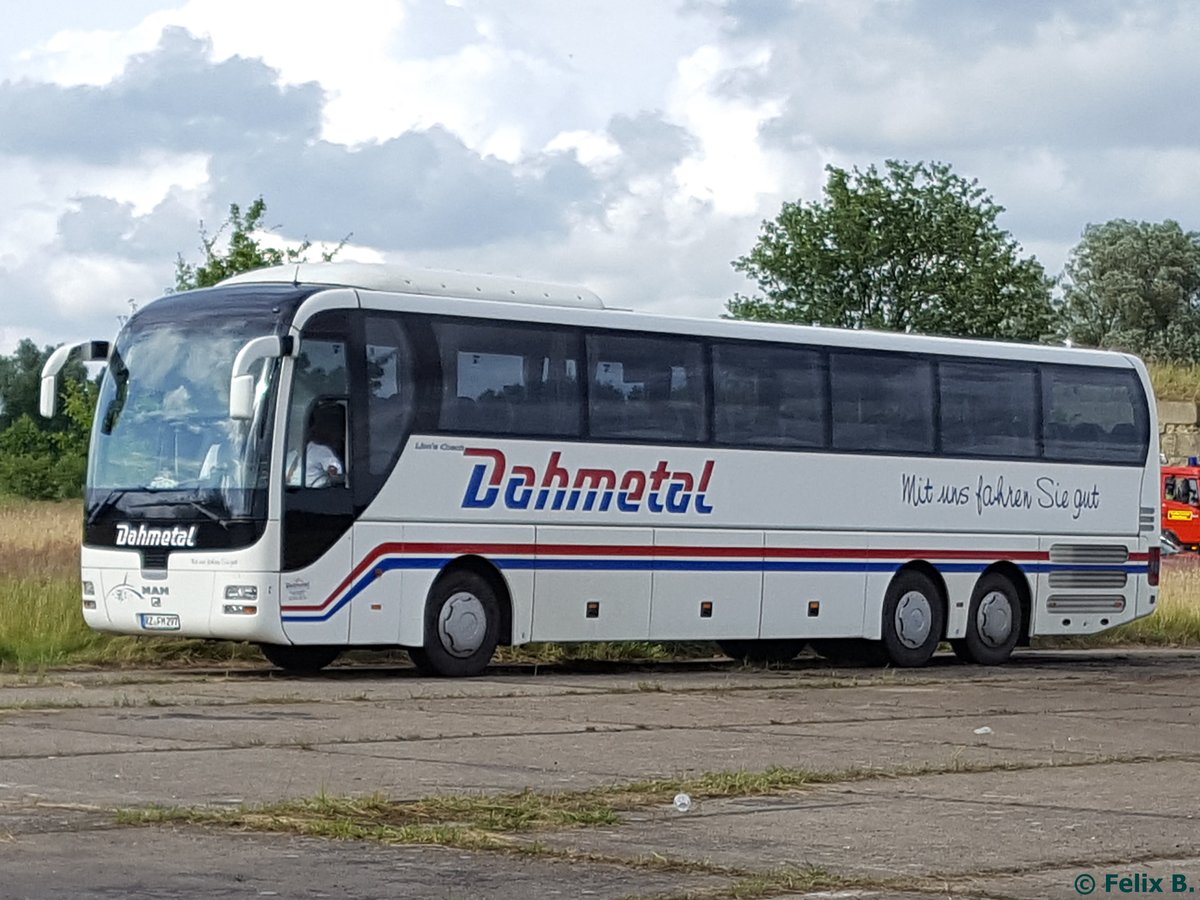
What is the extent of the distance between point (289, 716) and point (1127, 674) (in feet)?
31.9

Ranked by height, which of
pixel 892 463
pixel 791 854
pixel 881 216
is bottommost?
pixel 791 854

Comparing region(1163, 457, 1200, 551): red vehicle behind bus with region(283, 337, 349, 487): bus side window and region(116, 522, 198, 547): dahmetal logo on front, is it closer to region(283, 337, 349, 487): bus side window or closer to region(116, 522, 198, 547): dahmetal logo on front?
region(283, 337, 349, 487): bus side window

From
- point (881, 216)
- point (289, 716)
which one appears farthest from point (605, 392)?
point (881, 216)

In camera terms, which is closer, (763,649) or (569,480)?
(569,480)

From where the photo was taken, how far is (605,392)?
2050 centimetres

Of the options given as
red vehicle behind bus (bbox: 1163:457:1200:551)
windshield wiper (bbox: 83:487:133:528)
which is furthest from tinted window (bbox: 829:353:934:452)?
red vehicle behind bus (bbox: 1163:457:1200:551)

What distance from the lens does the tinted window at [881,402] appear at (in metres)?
22.6

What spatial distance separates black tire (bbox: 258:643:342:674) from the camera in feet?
64.7

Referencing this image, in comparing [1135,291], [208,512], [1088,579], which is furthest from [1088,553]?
[1135,291]

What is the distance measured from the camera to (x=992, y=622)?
2388 centimetres

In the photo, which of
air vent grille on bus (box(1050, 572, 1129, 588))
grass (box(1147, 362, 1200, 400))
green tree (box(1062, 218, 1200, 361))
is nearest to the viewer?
air vent grille on bus (box(1050, 572, 1129, 588))

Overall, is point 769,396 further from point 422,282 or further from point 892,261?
point 892,261

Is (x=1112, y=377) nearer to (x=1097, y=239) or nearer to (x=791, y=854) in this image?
(x=791, y=854)

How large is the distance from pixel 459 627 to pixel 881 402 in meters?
5.68
